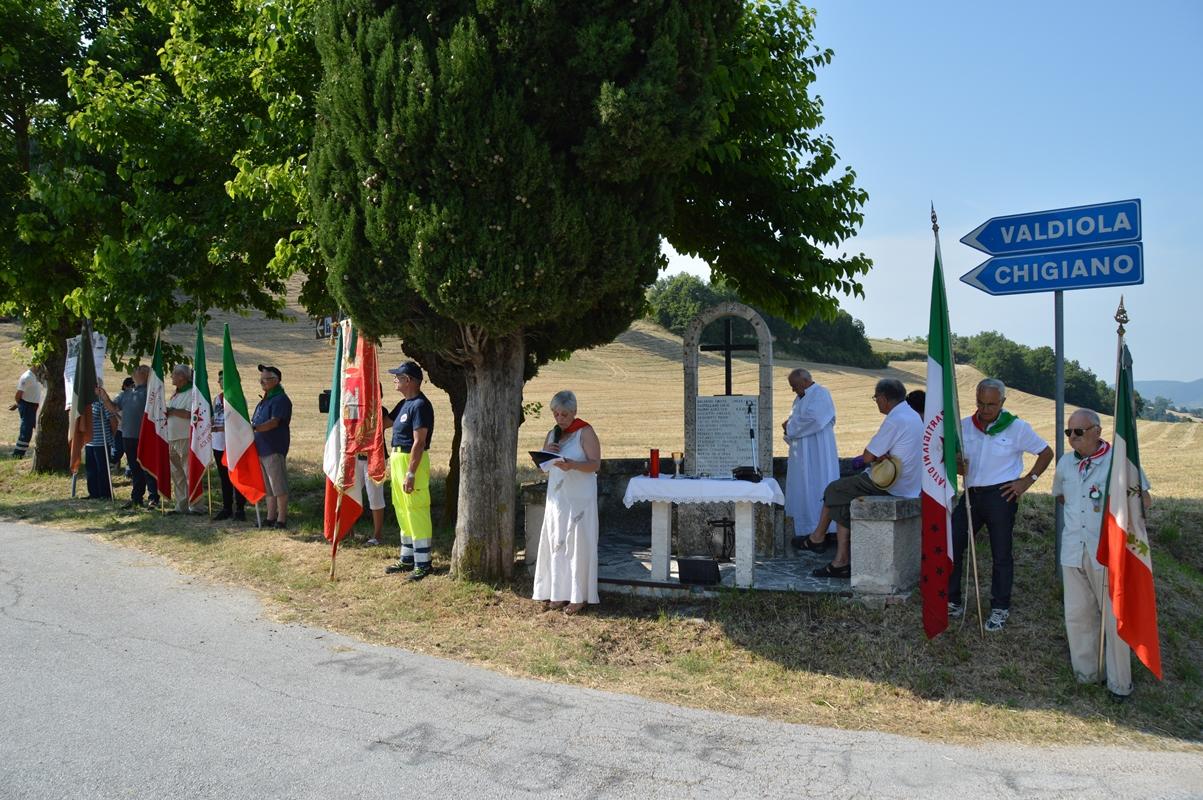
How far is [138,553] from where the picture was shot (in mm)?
10211

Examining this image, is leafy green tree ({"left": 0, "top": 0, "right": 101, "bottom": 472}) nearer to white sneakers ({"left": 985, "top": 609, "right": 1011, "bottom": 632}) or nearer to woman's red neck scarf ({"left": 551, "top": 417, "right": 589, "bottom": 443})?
woman's red neck scarf ({"left": 551, "top": 417, "right": 589, "bottom": 443})

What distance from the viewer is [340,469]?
359 inches

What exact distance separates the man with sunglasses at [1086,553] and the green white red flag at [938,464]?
76 cm

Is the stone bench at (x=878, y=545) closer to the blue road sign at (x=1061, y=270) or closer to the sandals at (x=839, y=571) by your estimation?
the sandals at (x=839, y=571)

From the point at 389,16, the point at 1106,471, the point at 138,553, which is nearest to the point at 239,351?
the point at 138,553

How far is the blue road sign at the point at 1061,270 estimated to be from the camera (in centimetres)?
652

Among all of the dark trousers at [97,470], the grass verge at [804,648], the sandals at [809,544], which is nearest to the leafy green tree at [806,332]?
the dark trousers at [97,470]

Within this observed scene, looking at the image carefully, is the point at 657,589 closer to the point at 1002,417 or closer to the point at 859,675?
the point at 859,675

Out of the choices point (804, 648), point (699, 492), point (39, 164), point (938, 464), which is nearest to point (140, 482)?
point (39, 164)

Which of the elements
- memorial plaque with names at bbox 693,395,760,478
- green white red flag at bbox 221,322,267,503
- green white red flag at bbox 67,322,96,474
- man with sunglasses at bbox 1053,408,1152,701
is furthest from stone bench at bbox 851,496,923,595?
green white red flag at bbox 67,322,96,474

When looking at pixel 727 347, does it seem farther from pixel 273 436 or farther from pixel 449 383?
pixel 273 436

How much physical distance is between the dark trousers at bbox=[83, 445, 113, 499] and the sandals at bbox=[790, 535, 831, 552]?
32.7 ft

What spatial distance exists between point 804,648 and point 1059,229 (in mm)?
3577

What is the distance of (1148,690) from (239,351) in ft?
136
